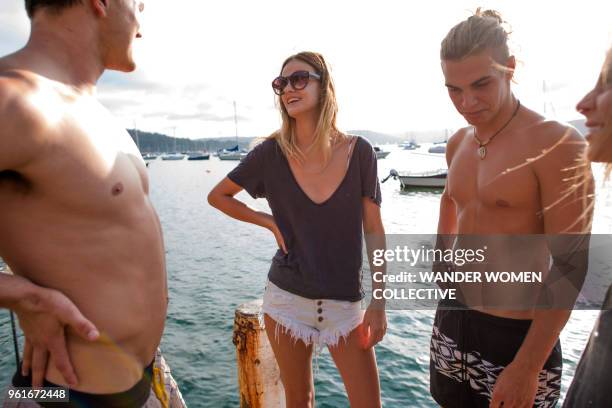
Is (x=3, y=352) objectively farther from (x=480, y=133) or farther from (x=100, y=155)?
(x=480, y=133)

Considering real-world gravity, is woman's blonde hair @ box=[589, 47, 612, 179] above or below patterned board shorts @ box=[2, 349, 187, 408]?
above

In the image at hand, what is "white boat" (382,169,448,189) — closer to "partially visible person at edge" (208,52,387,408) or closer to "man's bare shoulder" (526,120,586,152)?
"partially visible person at edge" (208,52,387,408)

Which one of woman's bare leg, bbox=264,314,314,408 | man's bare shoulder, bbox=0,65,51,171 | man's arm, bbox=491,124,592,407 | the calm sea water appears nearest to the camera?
man's bare shoulder, bbox=0,65,51,171

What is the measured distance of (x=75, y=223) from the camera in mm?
1579

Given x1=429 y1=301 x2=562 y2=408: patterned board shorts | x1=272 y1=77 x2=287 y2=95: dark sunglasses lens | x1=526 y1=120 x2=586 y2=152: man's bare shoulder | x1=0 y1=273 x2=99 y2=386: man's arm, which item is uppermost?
x1=272 y1=77 x2=287 y2=95: dark sunglasses lens

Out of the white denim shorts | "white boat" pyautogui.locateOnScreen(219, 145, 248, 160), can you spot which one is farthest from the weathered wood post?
"white boat" pyautogui.locateOnScreen(219, 145, 248, 160)

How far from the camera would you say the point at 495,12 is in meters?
2.48

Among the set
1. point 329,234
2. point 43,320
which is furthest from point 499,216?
point 43,320

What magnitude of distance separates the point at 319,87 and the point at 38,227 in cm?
196

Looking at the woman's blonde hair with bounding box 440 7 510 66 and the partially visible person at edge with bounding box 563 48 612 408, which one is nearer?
the partially visible person at edge with bounding box 563 48 612 408

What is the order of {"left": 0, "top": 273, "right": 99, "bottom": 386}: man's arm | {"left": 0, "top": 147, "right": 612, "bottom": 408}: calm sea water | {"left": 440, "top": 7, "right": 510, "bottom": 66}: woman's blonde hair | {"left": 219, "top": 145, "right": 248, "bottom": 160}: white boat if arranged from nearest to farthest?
{"left": 0, "top": 273, "right": 99, "bottom": 386}: man's arm → {"left": 440, "top": 7, "right": 510, "bottom": 66}: woman's blonde hair → {"left": 0, "top": 147, "right": 612, "bottom": 408}: calm sea water → {"left": 219, "top": 145, "right": 248, "bottom": 160}: white boat

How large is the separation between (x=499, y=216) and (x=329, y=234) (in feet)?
3.41

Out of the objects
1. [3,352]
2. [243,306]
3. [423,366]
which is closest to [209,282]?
[3,352]

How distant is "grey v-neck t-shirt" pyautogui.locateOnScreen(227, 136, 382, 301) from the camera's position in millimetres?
2664
